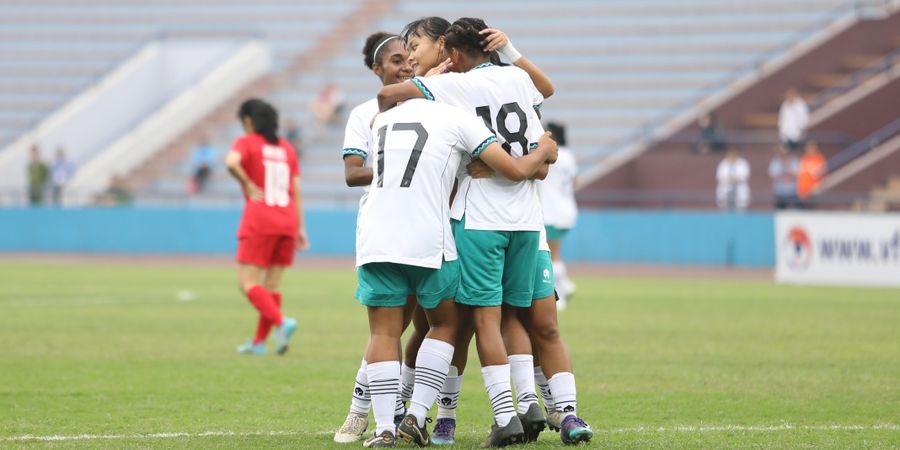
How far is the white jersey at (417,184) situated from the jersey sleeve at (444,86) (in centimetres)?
11

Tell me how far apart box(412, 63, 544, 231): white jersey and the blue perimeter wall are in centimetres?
2128

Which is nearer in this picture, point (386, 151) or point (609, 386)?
point (386, 151)

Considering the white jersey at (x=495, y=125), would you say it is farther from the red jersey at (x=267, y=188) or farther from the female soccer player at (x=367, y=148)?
the red jersey at (x=267, y=188)

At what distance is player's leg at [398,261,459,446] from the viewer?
Result: 6.89 metres

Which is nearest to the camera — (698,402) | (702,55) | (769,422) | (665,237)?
(769,422)

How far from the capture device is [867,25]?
108 ft

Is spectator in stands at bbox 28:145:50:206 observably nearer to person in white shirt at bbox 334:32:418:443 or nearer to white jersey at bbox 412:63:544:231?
person in white shirt at bbox 334:32:418:443

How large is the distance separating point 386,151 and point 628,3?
31.7 m

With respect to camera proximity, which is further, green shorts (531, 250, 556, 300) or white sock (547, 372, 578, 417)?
green shorts (531, 250, 556, 300)

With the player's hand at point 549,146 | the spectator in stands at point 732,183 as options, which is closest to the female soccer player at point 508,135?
the player's hand at point 549,146

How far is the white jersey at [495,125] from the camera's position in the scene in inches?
277

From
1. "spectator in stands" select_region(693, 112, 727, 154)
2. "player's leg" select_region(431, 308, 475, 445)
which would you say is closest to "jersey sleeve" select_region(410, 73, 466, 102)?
"player's leg" select_region(431, 308, 475, 445)

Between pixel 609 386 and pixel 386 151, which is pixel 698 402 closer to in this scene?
pixel 609 386

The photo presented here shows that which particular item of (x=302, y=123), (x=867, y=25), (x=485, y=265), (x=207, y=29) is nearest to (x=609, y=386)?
(x=485, y=265)
